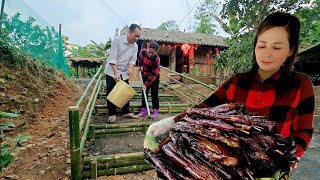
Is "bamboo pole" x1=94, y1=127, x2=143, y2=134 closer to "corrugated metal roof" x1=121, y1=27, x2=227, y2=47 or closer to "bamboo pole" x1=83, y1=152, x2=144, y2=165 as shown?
"bamboo pole" x1=83, y1=152, x2=144, y2=165

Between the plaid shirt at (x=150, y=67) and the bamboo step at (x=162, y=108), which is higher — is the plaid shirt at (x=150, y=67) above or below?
above

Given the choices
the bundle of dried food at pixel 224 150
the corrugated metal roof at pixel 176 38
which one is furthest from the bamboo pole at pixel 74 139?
the corrugated metal roof at pixel 176 38

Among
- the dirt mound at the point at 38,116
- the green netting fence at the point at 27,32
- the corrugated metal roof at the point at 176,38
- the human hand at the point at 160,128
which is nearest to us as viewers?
the human hand at the point at 160,128

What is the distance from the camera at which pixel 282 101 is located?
1141 millimetres

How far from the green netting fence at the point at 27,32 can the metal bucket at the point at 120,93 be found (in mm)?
2710

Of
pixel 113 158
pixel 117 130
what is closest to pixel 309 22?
pixel 117 130

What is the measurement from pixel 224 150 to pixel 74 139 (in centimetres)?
194

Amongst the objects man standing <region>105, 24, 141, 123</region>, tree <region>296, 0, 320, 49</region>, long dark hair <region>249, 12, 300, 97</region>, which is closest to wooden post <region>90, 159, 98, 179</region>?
man standing <region>105, 24, 141, 123</region>

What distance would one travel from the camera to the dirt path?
9.11ft

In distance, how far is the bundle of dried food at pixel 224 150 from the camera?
75cm

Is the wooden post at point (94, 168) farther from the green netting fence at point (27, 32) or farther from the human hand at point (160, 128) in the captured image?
the green netting fence at point (27, 32)

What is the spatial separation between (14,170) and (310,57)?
17.0ft

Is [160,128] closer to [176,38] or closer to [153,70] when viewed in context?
[153,70]

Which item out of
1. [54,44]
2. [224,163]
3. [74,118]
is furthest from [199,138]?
[54,44]
